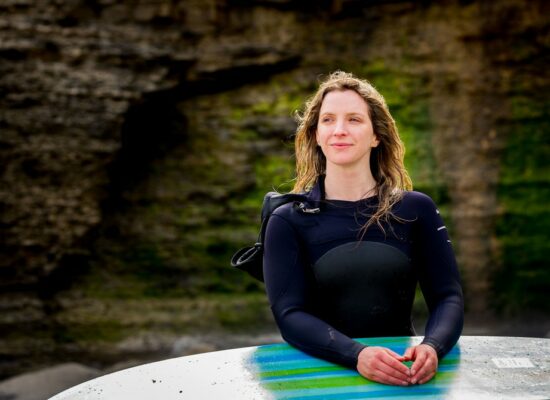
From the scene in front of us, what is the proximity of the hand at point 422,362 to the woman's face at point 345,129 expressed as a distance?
518mm

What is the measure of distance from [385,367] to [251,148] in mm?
4194

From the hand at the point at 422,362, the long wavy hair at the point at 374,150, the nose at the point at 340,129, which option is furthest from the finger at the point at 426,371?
the nose at the point at 340,129

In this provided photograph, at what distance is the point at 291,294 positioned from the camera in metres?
1.96

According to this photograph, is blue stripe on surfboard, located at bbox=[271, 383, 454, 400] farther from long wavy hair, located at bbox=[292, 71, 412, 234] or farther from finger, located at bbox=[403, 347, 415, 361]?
long wavy hair, located at bbox=[292, 71, 412, 234]

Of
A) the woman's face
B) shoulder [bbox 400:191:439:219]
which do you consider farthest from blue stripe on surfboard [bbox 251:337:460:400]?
the woman's face

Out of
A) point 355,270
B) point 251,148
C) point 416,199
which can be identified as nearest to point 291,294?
point 355,270

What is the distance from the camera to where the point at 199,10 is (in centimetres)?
571

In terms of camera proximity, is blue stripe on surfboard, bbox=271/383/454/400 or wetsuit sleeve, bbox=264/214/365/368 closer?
blue stripe on surfboard, bbox=271/383/454/400

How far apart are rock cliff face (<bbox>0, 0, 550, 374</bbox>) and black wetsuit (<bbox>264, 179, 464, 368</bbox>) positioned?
11.9 ft

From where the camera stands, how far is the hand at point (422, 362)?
176cm

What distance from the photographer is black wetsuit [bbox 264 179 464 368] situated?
6.41ft

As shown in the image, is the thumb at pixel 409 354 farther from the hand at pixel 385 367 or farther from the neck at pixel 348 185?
the neck at pixel 348 185

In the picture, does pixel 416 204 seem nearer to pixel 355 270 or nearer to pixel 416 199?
pixel 416 199

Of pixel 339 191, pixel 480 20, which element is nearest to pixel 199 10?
pixel 480 20
